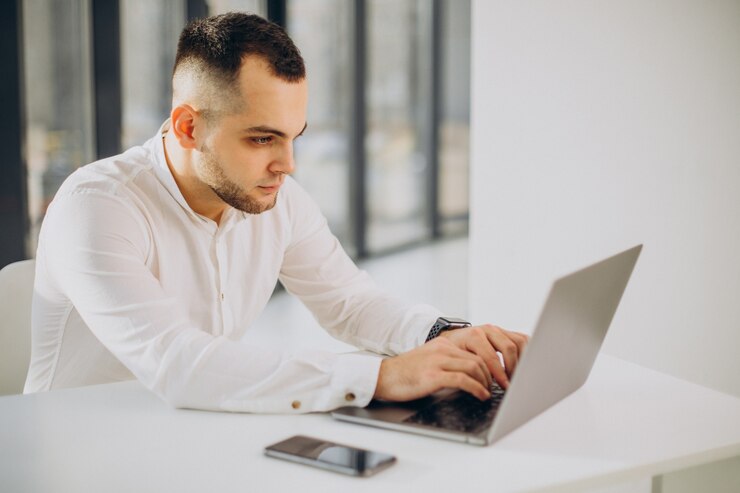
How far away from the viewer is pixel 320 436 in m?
1.12

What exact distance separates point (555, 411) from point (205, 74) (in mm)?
884

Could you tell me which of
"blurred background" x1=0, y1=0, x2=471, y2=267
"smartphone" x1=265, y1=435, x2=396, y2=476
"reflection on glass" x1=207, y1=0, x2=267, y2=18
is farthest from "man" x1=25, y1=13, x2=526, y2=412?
"reflection on glass" x1=207, y1=0, x2=267, y2=18

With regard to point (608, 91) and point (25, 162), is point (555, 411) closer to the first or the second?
point (608, 91)

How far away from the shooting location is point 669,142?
2.55 meters

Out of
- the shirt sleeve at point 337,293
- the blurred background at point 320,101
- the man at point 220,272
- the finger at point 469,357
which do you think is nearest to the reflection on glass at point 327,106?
the blurred background at point 320,101

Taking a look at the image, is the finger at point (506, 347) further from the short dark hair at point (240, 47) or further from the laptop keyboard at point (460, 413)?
the short dark hair at point (240, 47)

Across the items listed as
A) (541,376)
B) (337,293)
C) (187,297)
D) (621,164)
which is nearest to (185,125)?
(187,297)

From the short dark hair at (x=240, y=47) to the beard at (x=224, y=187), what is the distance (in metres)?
0.16

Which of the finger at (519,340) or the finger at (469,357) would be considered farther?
the finger at (519,340)

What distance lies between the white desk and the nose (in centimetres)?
48

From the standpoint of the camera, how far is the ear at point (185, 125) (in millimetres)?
1579

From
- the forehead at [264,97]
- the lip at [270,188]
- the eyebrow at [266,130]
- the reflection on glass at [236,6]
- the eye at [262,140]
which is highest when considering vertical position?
the reflection on glass at [236,6]

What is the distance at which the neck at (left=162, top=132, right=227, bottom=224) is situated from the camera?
161 cm

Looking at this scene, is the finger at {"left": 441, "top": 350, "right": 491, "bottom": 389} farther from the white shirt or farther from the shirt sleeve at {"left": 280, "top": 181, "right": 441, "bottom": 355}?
the shirt sleeve at {"left": 280, "top": 181, "right": 441, "bottom": 355}
